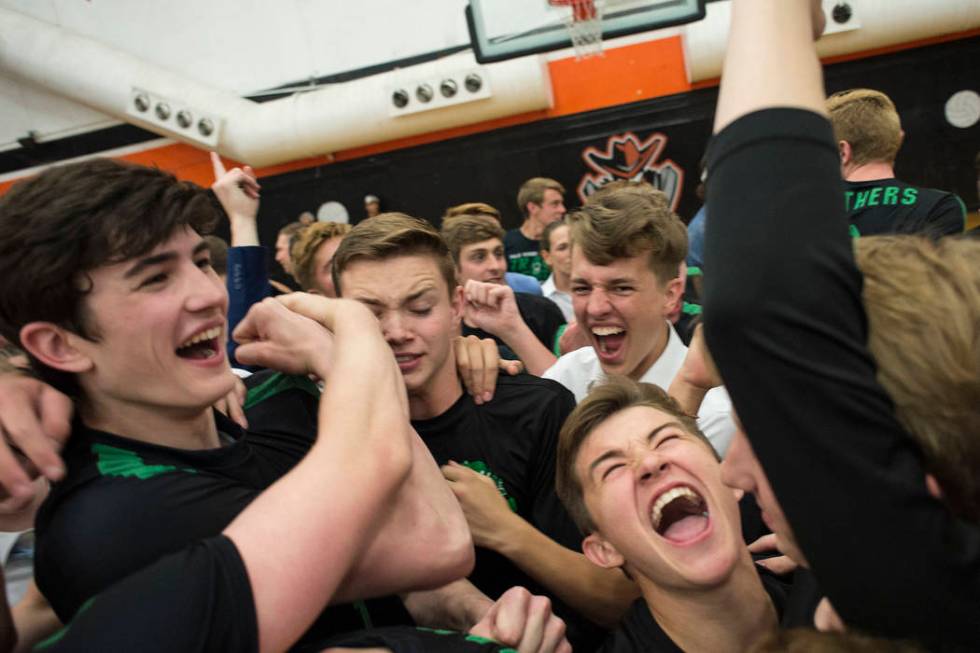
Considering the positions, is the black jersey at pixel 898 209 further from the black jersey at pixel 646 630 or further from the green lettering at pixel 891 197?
the black jersey at pixel 646 630

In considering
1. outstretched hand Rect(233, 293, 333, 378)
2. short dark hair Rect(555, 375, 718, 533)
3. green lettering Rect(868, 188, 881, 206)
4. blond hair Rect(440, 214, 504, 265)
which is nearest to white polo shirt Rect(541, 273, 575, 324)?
blond hair Rect(440, 214, 504, 265)

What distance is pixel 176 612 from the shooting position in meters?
0.95

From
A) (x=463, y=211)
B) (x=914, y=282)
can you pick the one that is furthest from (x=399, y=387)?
(x=463, y=211)

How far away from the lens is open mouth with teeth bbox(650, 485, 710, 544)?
71.7 inches

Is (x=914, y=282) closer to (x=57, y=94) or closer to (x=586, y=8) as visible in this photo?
(x=586, y=8)

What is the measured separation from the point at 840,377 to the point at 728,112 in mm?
308

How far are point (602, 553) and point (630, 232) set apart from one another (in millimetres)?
1293

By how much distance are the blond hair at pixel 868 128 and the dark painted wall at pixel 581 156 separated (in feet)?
14.5

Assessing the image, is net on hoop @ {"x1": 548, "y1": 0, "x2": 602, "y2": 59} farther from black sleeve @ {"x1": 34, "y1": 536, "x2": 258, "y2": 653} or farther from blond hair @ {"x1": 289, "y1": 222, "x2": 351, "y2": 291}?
black sleeve @ {"x1": 34, "y1": 536, "x2": 258, "y2": 653}

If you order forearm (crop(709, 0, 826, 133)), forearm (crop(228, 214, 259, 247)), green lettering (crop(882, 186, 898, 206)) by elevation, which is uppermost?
forearm (crop(709, 0, 826, 133))

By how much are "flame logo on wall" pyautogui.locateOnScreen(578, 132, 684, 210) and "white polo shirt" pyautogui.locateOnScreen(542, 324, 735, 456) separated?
5.40m

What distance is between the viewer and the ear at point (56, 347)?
1.38m

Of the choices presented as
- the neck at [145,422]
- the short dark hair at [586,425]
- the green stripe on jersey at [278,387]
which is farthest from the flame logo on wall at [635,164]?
the neck at [145,422]

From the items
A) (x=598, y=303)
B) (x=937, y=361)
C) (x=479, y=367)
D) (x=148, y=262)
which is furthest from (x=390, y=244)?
(x=937, y=361)
